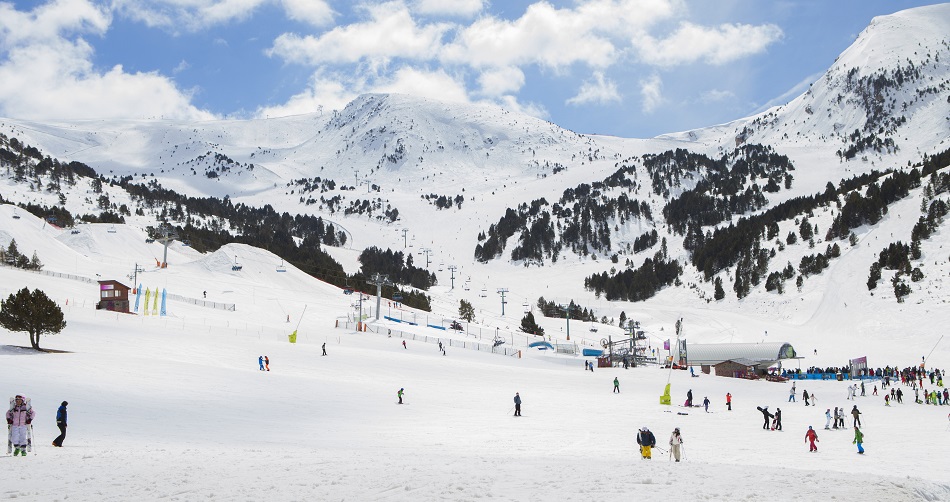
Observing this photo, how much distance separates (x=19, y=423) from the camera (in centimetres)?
1476

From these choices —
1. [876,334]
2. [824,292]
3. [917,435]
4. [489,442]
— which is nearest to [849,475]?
[489,442]

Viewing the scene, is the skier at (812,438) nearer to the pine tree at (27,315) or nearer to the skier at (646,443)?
the skier at (646,443)

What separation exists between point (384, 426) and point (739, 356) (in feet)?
170

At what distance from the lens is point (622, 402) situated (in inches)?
1396

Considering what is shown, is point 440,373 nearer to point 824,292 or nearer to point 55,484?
point 55,484

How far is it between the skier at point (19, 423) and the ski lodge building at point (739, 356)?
169 ft

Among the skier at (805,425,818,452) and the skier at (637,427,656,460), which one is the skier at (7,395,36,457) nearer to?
the skier at (637,427,656,460)

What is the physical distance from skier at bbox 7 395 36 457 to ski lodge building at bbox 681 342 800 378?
51.5 m

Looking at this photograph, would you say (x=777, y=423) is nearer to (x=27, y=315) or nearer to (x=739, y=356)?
(x=27, y=315)

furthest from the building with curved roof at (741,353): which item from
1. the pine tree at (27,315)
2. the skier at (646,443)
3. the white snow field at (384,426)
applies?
the pine tree at (27,315)

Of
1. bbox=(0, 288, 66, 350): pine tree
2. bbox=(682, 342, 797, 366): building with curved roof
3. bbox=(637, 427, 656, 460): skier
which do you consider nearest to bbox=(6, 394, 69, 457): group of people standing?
bbox=(637, 427, 656, 460): skier

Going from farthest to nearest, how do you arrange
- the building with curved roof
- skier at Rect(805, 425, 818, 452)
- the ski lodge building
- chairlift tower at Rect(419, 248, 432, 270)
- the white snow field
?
chairlift tower at Rect(419, 248, 432, 270) < the building with curved roof < the ski lodge building < skier at Rect(805, 425, 818, 452) < the white snow field

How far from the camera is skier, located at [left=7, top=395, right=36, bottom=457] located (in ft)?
48.2

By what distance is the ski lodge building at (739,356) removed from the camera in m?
56.2
